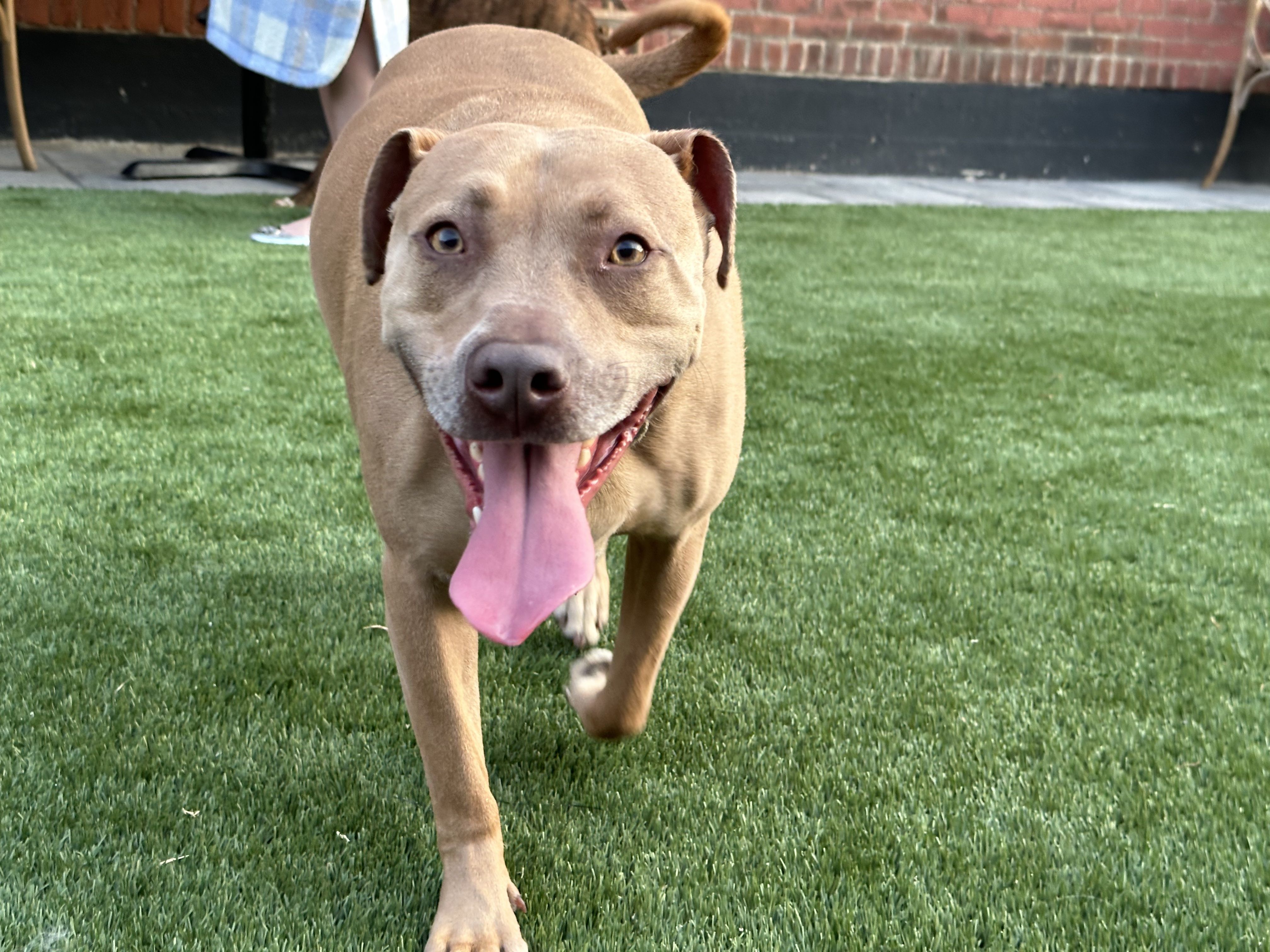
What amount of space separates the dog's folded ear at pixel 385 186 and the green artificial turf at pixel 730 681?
795 millimetres

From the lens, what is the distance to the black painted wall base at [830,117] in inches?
303

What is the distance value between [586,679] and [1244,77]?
916 centimetres

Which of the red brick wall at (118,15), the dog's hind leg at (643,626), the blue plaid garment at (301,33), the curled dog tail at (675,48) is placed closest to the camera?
the dog's hind leg at (643,626)

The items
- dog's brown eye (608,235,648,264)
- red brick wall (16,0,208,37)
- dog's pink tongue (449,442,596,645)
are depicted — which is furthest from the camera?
red brick wall (16,0,208,37)

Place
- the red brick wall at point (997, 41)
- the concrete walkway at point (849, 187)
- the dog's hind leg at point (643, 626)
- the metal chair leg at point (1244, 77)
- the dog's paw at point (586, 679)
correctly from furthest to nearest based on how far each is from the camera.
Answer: the metal chair leg at point (1244, 77), the red brick wall at point (997, 41), the concrete walkway at point (849, 187), the dog's paw at point (586, 679), the dog's hind leg at point (643, 626)

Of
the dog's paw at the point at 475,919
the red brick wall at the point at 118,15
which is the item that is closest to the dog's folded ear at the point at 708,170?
the dog's paw at the point at 475,919

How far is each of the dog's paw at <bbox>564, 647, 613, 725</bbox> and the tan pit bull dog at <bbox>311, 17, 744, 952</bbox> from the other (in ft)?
0.24

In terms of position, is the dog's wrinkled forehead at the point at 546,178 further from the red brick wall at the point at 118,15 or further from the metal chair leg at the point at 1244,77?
the metal chair leg at the point at 1244,77

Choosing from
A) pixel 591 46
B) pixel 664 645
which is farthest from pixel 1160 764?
pixel 591 46

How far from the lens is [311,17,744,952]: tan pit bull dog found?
158 centimetres

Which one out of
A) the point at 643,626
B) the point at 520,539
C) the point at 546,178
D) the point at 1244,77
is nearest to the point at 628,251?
the point at 546,178

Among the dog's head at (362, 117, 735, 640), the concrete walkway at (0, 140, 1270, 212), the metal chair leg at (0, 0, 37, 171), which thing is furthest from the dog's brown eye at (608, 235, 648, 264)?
the metal chair leg at (0, 0, 37, 171)

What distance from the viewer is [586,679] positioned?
7.59ft

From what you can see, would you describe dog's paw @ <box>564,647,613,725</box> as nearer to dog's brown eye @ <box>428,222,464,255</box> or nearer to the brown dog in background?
dog's brown eye @ <box>428,222,464,255</box>
